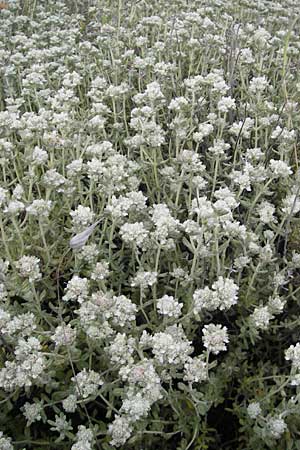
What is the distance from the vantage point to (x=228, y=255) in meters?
2.57

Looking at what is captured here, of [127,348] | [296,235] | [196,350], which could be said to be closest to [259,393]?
[196,350]

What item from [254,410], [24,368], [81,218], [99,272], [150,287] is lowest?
[254,410]

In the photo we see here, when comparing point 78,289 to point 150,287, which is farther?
point 150,287

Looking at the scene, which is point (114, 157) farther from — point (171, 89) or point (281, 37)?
point (281, 37)

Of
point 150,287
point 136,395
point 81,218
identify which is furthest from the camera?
point 150,287

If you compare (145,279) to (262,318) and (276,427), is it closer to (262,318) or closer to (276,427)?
(262,318)

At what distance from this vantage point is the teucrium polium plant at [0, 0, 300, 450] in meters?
1.96

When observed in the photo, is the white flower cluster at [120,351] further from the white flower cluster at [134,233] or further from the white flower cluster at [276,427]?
the white flower cluster at [276,427]

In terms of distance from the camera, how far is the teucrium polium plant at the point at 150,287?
1.96 metres

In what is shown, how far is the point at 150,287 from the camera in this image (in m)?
2.42

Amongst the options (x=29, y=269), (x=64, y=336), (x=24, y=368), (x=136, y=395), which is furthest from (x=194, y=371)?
(x=29, y=269)

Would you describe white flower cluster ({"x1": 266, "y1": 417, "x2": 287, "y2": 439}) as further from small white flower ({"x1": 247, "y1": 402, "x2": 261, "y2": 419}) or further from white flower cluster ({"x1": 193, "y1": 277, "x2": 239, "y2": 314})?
white flower cluster ({"x1": 193, "y1": 277, "x2": 239, "y2": 314})

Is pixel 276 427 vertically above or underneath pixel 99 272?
underneath

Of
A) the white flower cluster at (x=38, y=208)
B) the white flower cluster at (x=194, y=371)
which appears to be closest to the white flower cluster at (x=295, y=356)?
the white flower cluster at (x=194, y=371)
